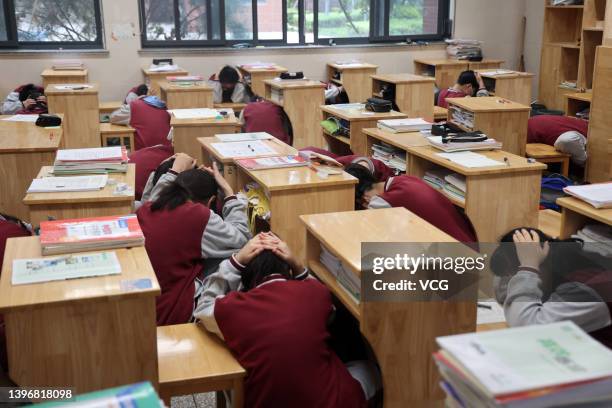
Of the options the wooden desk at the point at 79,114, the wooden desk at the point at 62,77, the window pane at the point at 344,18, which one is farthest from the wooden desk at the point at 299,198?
the window pane at the point at 344,18

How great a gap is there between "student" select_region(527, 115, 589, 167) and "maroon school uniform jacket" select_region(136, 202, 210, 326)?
13.1 feet

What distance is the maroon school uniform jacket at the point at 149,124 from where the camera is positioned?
5.73 meters

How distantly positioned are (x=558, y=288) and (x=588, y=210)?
2.99 ft

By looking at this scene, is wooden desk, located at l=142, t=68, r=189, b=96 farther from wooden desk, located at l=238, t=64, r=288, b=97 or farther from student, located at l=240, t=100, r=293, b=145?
student, located at l=240, t=100, r=293, b=145

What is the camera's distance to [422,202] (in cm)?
338

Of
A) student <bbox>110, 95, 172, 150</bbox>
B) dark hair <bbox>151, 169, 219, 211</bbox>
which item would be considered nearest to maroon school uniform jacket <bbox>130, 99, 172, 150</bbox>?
student <bbox>110, 95, 172, 150</bbox>

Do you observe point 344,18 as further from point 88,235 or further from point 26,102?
point 88,235

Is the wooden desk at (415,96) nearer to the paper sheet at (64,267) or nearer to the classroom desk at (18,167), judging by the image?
the classroom desk at (18,167)

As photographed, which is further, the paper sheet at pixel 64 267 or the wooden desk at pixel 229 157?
the wooden desk at pixel 229 157

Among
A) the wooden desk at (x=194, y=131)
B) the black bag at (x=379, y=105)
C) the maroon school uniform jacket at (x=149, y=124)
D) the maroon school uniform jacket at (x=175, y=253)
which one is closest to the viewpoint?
the maroon school uniform jacket at (x=175, y=253)

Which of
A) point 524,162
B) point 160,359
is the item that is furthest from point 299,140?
point 160,359

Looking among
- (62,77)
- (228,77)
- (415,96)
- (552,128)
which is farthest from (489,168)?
(62,77)

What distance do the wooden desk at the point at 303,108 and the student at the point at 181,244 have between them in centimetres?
391

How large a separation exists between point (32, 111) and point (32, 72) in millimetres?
1606
